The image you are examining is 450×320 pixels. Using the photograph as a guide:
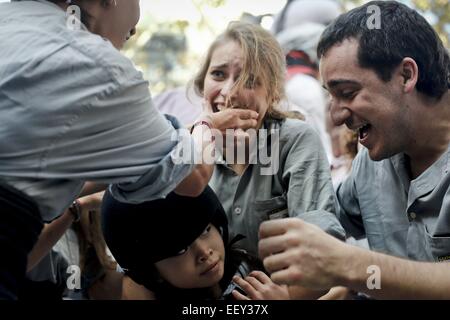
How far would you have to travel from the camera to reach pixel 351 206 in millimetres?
1906

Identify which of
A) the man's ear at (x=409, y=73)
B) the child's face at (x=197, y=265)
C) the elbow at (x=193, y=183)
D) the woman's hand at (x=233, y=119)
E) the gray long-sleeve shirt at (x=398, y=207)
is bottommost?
the child's face at (x=197, y=265)

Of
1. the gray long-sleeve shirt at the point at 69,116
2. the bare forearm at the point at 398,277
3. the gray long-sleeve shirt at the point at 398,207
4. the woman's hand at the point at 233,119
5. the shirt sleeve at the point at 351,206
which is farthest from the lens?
the shirt sleeve at the point at 351,206

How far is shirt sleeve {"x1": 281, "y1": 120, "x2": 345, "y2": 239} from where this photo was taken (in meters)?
1.62

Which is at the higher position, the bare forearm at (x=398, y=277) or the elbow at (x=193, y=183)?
the elbow at (x=193, y=183)

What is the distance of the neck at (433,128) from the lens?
5.46ft

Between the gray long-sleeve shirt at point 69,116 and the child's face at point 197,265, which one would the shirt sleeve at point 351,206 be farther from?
the gray long-sleeve shirt at point 69,116

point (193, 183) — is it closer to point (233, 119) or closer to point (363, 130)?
point (233, 119)

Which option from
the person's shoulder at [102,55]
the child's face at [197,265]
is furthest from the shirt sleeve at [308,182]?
the person's shoulder at [102,55]

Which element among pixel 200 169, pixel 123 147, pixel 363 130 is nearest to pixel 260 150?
pixel 363 130

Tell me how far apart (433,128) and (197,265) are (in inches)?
27.5

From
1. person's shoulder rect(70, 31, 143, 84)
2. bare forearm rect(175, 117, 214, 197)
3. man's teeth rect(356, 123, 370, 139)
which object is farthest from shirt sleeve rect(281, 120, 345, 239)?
person's shoulder rect(70, 31, 143, 84)

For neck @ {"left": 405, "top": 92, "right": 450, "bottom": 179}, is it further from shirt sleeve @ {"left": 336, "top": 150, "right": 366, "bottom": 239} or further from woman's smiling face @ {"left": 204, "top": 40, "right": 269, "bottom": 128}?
woman's smiling face @ {"left": 204, "top": 40, "right": 269, "bottom": 128}
